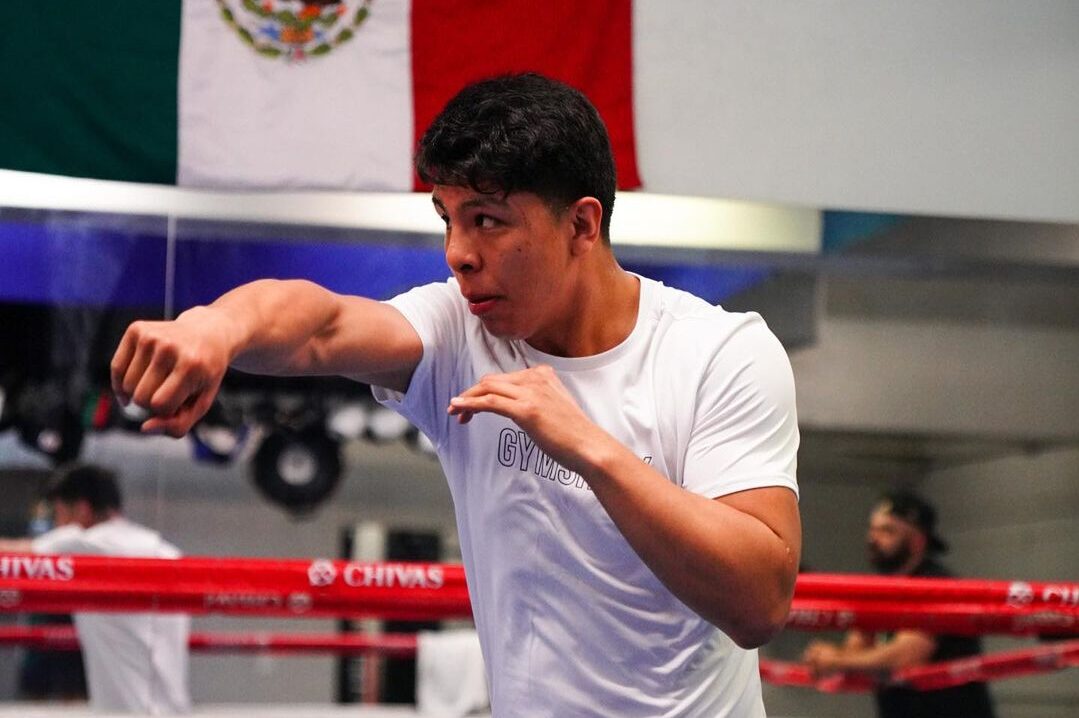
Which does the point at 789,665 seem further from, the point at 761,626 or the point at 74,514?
the point at 761,626

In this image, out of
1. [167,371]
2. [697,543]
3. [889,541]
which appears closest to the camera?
[167,371]

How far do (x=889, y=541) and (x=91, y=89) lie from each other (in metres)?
2.93

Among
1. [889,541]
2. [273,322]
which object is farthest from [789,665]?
[273,322]

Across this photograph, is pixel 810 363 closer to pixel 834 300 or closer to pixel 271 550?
pixel 834 300

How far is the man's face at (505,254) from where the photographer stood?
5.02 ft

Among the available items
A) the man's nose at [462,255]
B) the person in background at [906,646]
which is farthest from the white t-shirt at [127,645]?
the man's nose at [462,255]

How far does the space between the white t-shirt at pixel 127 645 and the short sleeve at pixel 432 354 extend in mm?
2485

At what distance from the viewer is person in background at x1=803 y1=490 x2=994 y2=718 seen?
155 inches

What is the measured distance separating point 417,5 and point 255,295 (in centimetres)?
248

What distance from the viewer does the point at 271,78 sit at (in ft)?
12.0

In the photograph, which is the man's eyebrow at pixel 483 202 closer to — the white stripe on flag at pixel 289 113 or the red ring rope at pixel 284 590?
the red ring rope at pixel 284 590

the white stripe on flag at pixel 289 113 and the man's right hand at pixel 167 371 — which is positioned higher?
the white stripe on flag at pixel 289 113

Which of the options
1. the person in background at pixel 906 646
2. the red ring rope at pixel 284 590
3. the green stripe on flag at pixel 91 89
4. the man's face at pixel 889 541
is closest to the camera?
the red ring rope at pixel 284 590

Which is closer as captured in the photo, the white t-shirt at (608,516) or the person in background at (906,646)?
the white t-shirt at (608,516)
